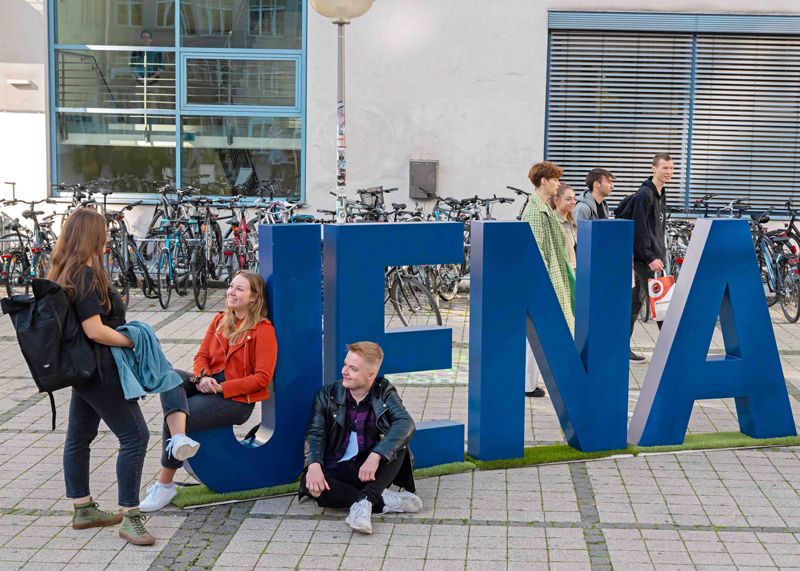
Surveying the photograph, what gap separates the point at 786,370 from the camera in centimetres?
927

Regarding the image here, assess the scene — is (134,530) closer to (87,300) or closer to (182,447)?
(182,447)

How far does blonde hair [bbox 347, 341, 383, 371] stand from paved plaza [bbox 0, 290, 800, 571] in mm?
783

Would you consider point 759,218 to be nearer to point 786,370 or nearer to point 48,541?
point 786,370

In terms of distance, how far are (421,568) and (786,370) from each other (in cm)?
550

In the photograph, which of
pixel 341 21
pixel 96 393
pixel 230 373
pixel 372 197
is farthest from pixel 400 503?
pixel 372 197

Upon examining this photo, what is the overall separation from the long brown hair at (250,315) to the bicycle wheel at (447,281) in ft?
23.2

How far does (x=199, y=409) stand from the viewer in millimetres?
5582

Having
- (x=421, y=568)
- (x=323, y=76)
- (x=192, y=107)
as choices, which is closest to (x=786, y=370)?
(x=421, y=568)

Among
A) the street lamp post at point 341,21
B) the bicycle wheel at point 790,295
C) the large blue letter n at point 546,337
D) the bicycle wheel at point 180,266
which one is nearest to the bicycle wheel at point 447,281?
the street lamp post at point 341,21

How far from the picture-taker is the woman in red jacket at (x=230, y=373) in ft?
18.3

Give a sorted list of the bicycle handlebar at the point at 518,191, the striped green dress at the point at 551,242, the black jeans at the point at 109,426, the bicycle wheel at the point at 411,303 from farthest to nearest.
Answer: the bicycle handlebar at the point at 518,191
the bicycle wheel at the point at 411,303
the striped green dress at the point at 551,242
the black jeans at the point at 109,426

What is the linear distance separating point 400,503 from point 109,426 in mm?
1484

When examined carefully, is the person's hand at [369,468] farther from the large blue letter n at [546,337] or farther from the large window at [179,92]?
the large window at [179,92]

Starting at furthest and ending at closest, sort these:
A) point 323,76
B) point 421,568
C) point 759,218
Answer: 1. point 323,76
2. point 759,218
3. point 421,568
